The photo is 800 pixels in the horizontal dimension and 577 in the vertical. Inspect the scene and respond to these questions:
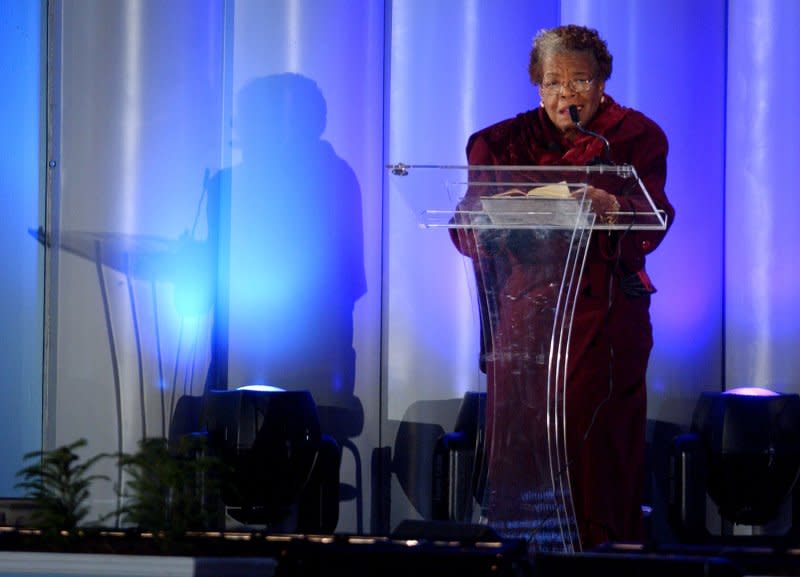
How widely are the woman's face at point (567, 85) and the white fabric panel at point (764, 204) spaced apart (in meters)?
1.37

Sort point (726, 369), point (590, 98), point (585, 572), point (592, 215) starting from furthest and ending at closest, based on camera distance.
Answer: point (726, 369)
point (590, 98)
point (592, 215)
point (585, 572)

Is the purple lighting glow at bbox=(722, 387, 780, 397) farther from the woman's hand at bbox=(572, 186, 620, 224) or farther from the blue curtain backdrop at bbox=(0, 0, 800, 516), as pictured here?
the woman's hand at bbox=(572, 186, 620, 224)

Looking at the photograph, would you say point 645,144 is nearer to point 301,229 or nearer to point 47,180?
point 301,229

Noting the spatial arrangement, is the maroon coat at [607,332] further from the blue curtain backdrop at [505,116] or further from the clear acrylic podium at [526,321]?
the blue curtain backdrop at [505,116]

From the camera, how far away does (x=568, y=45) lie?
347 centimetres

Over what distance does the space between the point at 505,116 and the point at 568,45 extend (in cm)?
131

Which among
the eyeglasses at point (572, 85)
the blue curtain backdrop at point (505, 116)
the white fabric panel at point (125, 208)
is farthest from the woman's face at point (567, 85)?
the white fabric panel at point (125, 208)

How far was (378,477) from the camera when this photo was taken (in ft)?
15.9

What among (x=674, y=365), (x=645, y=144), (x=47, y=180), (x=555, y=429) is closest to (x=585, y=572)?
(x=555, y=429)

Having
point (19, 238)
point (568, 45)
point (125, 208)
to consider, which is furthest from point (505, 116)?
point (19, 238)

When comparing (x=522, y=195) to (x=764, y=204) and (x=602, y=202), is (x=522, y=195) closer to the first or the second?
(x=602, y=202)

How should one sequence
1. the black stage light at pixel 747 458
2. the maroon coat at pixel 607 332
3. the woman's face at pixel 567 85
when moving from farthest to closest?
the black stage light at pixel 747 458 < the woman's face at pixel 567 85 < the maroon coat at pixel 607 332

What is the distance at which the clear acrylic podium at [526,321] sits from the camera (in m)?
2.84

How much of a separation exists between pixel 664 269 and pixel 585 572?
2.92 metres
